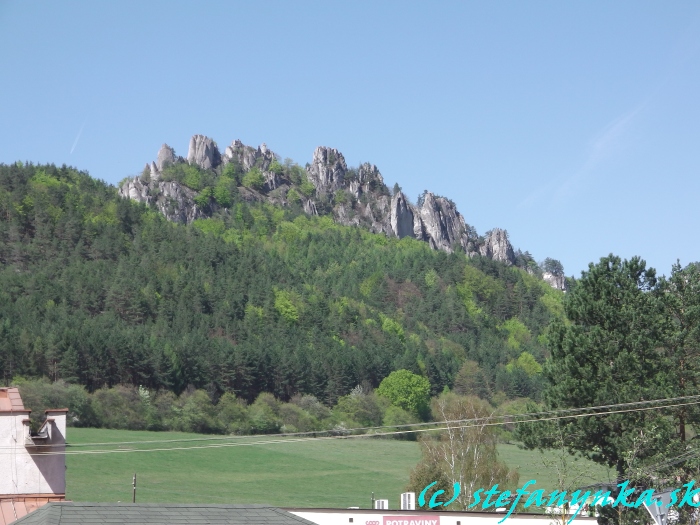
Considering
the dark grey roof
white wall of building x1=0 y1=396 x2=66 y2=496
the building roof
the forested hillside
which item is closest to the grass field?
the forested hillside

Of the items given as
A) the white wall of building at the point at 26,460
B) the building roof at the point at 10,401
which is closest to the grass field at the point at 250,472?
the building roof at the point at 10,401

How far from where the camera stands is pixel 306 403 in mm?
154000

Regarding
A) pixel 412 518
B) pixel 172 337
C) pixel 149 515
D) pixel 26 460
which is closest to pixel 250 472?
pixel 412 518

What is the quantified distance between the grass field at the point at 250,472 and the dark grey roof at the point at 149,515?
165 feet

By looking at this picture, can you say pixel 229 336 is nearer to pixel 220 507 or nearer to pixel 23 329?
pixel 23 329

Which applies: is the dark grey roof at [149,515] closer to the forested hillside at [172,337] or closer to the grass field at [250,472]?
the grass field at [250,472]

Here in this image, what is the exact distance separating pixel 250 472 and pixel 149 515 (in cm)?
7586

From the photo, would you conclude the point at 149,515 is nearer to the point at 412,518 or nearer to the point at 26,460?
the point at 26,460

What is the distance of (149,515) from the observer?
2373cm

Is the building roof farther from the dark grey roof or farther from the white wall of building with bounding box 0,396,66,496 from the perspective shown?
the dark grey roof

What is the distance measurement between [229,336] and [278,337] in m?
9.20

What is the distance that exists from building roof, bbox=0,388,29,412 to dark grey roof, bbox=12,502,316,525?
9.78 meters

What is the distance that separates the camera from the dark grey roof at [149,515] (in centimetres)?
2286

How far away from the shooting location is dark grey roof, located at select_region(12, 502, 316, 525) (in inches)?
900
